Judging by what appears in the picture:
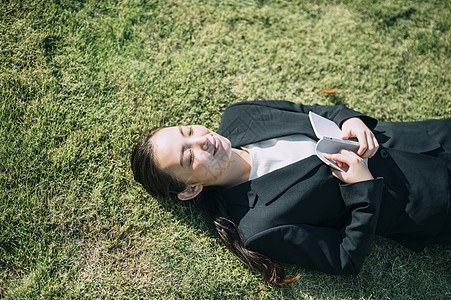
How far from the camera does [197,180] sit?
10.0ft

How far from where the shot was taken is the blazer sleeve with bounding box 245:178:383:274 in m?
2.89

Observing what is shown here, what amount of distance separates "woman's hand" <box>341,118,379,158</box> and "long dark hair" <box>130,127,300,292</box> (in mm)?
1304

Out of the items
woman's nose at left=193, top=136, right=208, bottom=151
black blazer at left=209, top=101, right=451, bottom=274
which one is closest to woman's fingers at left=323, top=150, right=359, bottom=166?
black blazer at left=209, top=101, right=451, bottom=274

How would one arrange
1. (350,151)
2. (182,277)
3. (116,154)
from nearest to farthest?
(350,151) → (182,277) → (116,154)

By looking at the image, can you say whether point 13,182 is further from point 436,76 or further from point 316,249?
point 436,76

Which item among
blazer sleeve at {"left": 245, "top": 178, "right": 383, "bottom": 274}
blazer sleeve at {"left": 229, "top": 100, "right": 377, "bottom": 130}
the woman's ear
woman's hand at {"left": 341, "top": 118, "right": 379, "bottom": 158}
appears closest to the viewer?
blazer sleeve at {"left": 245, "top": 178, "right": 383, "bottom": 274}

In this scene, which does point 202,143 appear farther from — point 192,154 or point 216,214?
point 216,214

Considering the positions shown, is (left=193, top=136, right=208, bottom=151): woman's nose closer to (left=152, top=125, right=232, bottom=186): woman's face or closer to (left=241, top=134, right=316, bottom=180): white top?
(left=152, top=125, right=232, bottom=186): woman's face

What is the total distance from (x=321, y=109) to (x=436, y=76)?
1.87 m

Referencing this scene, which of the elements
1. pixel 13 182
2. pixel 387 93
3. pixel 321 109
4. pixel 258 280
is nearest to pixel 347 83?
pixel 387 93

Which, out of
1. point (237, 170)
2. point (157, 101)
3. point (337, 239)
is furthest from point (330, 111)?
point (157, 101)

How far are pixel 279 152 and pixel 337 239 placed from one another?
913 millimetres

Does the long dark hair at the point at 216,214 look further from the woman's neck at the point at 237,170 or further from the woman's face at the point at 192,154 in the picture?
the woman's neck at the point at 237,170

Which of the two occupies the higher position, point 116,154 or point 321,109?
point 321,109
